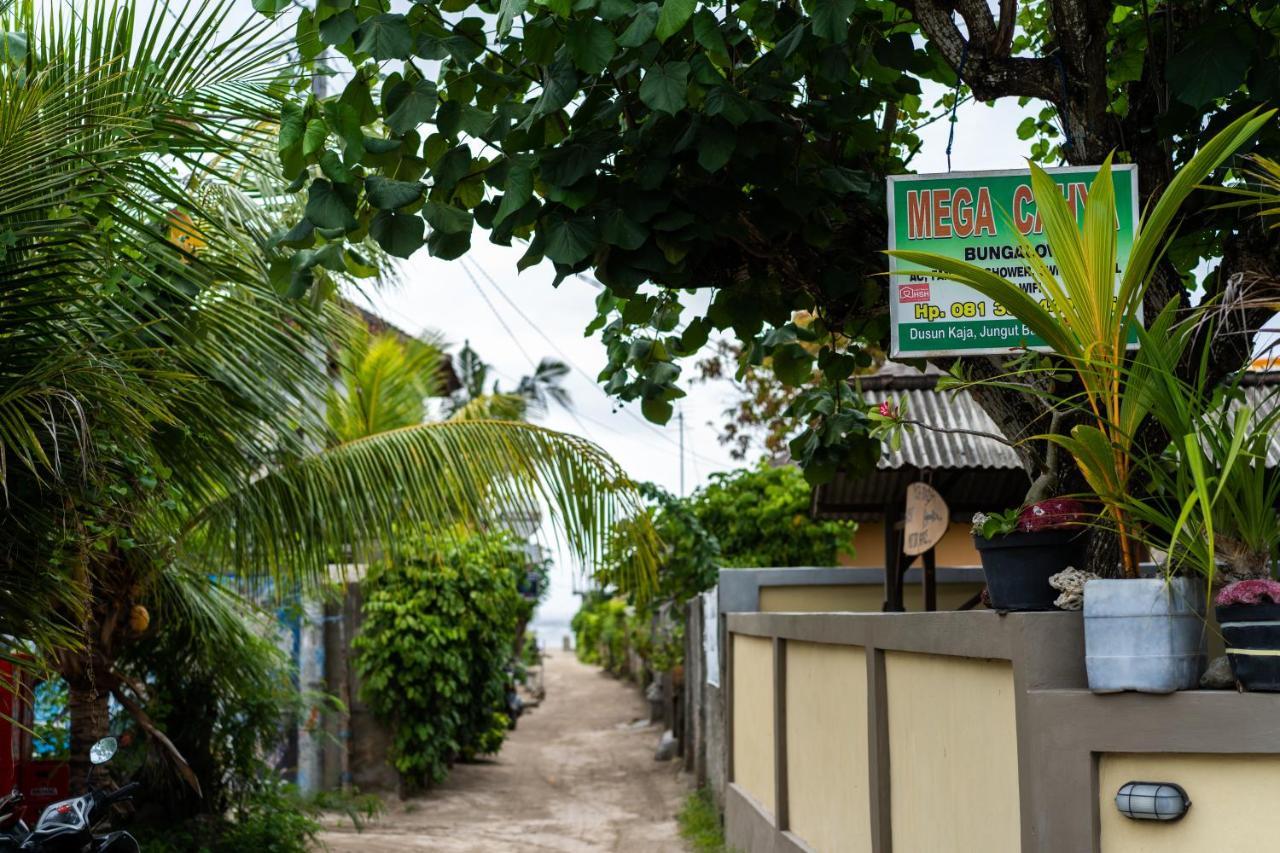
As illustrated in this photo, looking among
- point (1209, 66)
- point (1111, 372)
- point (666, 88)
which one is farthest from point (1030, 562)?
point (666, 88)

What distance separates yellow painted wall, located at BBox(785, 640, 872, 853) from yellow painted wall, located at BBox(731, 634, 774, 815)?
A: 754mm

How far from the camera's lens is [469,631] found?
45.8 ft

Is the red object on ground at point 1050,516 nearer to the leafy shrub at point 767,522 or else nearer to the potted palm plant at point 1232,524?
the potted palm plant at point 1232,524

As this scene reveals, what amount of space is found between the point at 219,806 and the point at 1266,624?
7.90 meters

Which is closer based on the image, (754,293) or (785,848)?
(754,293)

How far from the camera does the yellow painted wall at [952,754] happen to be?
4.09 metres

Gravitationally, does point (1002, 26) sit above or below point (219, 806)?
above

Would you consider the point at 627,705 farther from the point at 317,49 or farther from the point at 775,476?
the point at 317,49

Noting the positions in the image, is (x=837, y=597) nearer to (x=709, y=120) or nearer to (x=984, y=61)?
(x=984, y=61)

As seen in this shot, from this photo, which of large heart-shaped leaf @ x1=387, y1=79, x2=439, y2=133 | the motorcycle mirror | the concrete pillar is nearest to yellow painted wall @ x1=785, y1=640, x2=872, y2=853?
large heart-shaped leaf @ x1=387, y1=79, x2=439, y2=133

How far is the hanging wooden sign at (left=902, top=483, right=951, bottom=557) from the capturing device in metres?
7.44

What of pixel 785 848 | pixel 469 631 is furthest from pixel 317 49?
pixel 469 631

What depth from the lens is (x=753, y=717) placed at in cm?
954

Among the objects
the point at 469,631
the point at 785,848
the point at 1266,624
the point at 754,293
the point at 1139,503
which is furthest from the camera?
the point at 469,631
